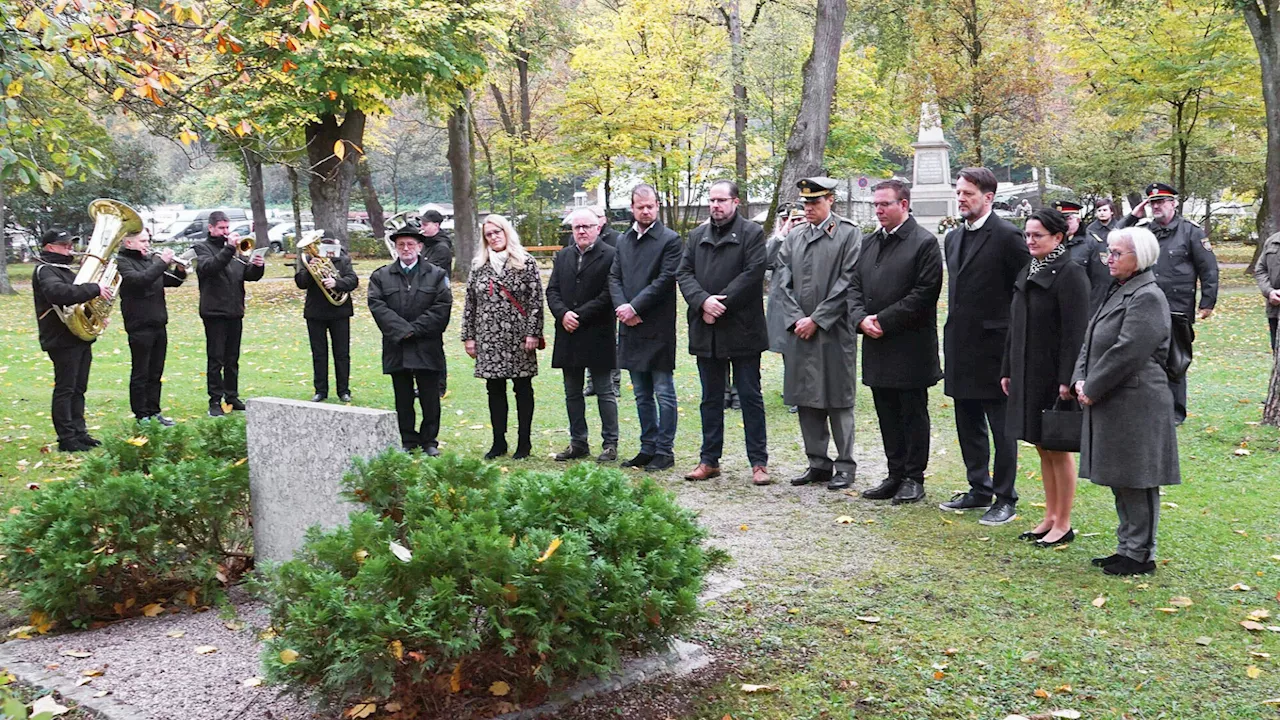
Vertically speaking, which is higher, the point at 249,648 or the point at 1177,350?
the point at 1177,350

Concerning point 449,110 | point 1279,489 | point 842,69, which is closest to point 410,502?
point 1279,489

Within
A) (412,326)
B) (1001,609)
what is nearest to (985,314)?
(1001,609)

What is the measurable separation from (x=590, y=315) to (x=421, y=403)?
63.3 inches

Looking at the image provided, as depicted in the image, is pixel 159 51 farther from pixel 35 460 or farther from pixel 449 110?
pixel 449 110

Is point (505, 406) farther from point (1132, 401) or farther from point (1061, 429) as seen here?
point (1132, 401)

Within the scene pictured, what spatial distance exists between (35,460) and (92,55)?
4.45 m

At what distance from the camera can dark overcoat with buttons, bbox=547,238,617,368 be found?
9258mm

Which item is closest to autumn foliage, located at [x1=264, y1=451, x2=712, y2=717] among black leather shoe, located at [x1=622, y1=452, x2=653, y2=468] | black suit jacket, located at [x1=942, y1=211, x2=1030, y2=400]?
black suit jacket, located at [x1=942, y1=211, x2=1030, y2=400]

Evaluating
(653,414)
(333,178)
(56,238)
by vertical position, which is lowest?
(653,414)

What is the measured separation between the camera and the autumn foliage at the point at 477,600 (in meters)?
4.05

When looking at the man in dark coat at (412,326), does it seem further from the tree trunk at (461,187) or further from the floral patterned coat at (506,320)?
the tree trunk at (461,187)

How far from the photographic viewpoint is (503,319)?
9375mm

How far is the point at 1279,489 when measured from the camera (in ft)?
26.4

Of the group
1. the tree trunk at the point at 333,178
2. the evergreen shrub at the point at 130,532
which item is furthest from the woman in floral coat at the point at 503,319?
the tree trunk at the point at 333,178
